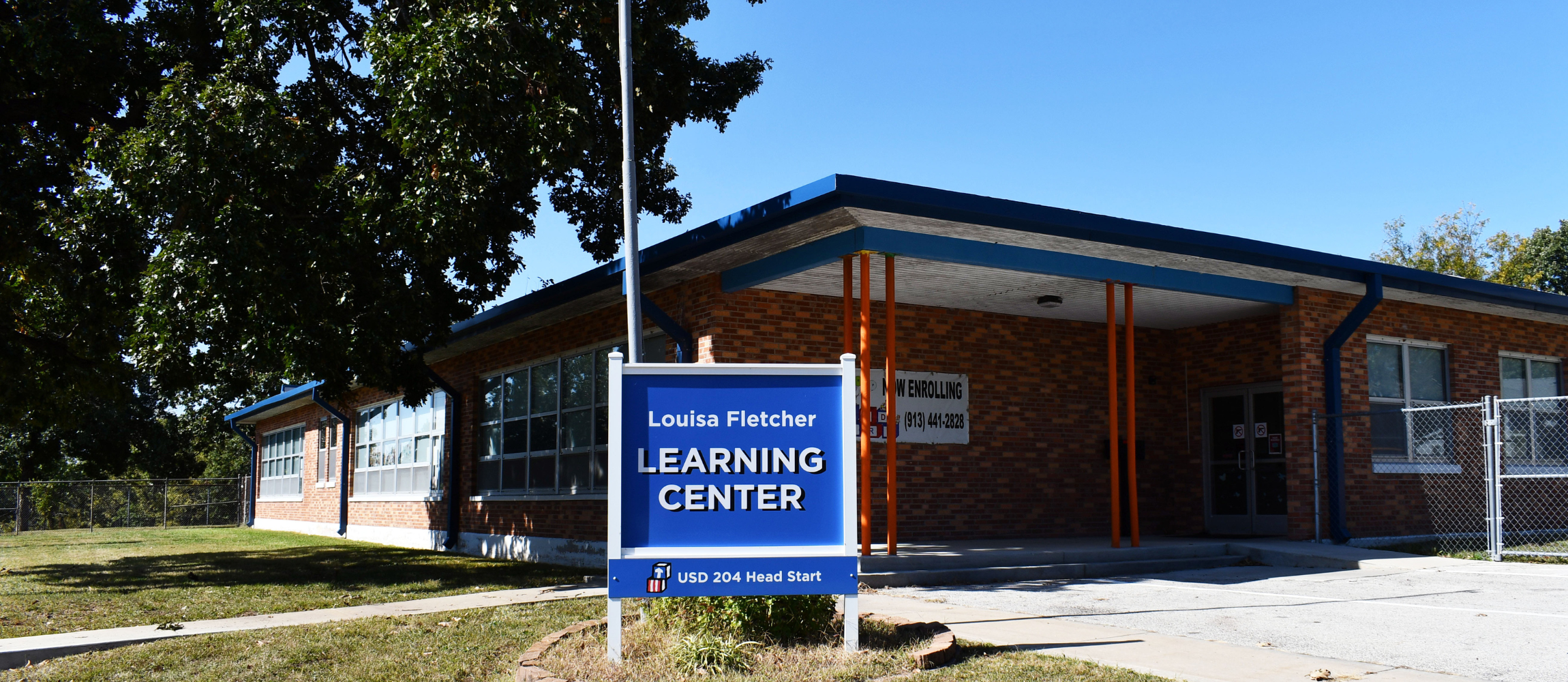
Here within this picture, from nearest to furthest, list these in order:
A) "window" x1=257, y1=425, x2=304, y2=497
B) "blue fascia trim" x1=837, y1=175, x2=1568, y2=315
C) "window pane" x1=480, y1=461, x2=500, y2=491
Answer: "blue fascia trim" x1=837, y1=175, x2=1568, y2=315 → "window pane" x1=480, y1=461, x2=500, y2=491 → "window" x1=257, y1=425, x2=304, y2=497

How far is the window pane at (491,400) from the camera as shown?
60.7 feet

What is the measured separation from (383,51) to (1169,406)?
11599 mm

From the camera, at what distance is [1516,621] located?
26.3 ft

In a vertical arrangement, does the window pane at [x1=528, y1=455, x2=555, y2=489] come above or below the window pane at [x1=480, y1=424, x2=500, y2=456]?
below

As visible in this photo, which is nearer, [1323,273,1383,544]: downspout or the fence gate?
[1323,273,1383,544]: downspout

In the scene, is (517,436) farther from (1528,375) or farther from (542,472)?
(1528,375)

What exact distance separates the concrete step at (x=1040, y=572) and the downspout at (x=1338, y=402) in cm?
178

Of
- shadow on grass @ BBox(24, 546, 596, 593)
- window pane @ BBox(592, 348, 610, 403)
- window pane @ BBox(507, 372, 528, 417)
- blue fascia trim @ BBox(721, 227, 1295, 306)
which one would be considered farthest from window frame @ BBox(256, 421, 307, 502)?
blue fascia trim @ BBox(721, 227, 1295, 306)

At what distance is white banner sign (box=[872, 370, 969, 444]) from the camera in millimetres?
13945

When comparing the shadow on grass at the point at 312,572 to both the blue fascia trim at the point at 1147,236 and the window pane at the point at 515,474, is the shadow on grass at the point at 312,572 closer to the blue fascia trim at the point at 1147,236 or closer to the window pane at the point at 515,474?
the window pane at the point at 515,474

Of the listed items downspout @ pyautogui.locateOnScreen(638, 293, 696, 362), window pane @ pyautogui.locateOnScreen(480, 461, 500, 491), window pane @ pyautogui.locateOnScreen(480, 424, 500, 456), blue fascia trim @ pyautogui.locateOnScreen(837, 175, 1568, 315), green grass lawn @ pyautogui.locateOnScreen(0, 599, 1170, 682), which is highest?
blue fascia trim @ pyautogui.locateOnScreen(837, 175, 1568, 315)

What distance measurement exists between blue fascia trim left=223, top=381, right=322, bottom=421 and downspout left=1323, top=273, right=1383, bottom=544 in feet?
60.3

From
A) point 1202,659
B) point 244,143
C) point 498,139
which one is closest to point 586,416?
point 498,139

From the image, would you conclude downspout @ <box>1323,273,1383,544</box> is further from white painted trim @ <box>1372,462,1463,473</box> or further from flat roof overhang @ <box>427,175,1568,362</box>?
white painted trim @ <box>1372,462,1463,473</box>
